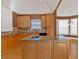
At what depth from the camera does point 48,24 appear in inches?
303

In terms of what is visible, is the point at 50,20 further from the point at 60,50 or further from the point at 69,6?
the point at 60,50

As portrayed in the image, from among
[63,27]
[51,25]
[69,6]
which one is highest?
[69,6]

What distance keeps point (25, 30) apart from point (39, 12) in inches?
55.1

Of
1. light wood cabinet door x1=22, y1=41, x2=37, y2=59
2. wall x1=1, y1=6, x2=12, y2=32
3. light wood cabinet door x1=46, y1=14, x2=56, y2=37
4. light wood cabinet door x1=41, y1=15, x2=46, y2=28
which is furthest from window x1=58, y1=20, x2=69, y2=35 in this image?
wall x1=1, y1=6, x2=12, y2=32

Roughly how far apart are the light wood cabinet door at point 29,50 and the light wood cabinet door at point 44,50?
135 millimetres

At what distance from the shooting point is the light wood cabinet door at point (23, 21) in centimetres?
811

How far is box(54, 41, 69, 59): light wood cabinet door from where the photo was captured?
3546mm

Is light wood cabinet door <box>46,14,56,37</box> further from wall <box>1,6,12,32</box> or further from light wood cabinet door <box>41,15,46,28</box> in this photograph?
wall <box>1,6,12,32</box>

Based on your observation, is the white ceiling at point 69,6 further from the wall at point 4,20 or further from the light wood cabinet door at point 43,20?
the wall at point 4,20

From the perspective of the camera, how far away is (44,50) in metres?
3.62

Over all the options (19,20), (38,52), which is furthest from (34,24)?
(38,52)

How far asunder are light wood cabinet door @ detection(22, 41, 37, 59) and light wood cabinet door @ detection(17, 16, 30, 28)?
14.8ft

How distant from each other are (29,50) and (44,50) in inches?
16.0

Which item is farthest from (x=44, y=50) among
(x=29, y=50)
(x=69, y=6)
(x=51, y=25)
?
(x=51, y=25)
